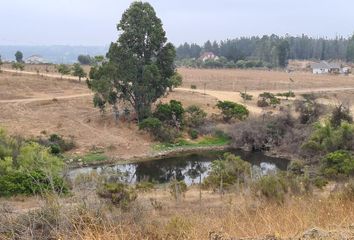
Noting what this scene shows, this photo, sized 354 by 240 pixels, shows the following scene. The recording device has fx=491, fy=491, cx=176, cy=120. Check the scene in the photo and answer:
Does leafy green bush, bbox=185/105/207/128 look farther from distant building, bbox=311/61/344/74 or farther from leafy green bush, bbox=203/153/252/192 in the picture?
distant building, bbox=311/61/344/74

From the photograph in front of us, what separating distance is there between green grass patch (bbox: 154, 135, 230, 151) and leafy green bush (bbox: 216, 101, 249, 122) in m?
3.12

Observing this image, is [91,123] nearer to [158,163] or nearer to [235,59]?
[158,163]

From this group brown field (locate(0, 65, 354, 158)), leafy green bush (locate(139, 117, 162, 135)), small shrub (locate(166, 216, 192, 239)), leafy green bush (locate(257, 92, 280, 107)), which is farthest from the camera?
leafy green bush (locate(257, 92, 280, 107))

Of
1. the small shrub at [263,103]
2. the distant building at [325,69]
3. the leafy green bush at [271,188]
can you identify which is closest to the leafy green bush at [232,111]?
the small shrub at [263,103]

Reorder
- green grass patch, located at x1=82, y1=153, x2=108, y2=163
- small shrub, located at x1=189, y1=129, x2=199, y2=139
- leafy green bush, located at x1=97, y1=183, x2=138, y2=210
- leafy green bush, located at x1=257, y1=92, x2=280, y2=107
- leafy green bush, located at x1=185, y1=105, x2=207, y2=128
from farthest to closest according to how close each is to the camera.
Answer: leafy green bush, located at x1=257, y1=92, x2=280, y2=107 → leafy green bush, located at x1=185, y1=105, x2=207, y2=128 → small shrub, located at x1=189, y1=129, x2=199, y2=139 → green grass patch, located at x1=82, y1=153, x2=108, y2=163 → leafy green bush, located at x1=97, y1=183, x2=138, y2=210

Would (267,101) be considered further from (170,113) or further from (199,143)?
(170,113)

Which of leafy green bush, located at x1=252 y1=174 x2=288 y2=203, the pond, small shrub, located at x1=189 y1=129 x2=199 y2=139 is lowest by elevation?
the pond

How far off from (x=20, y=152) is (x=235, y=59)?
90.2 meters

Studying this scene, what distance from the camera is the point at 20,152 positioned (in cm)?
1948

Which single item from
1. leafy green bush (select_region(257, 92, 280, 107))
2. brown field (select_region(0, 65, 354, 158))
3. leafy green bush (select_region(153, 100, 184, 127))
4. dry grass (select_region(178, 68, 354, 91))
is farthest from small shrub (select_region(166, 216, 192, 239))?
dry grass (select_region(178, 68, 354, 91))

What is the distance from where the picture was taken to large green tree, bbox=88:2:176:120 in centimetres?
3297

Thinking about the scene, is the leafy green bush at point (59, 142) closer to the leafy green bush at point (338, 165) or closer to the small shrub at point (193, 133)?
the small shrub at point (193, 133)

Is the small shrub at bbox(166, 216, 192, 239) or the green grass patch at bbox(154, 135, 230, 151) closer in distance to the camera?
the small shrub at bbox(166, 216, 192, 239)

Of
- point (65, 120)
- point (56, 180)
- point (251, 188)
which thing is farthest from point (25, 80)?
point (251, 188)
